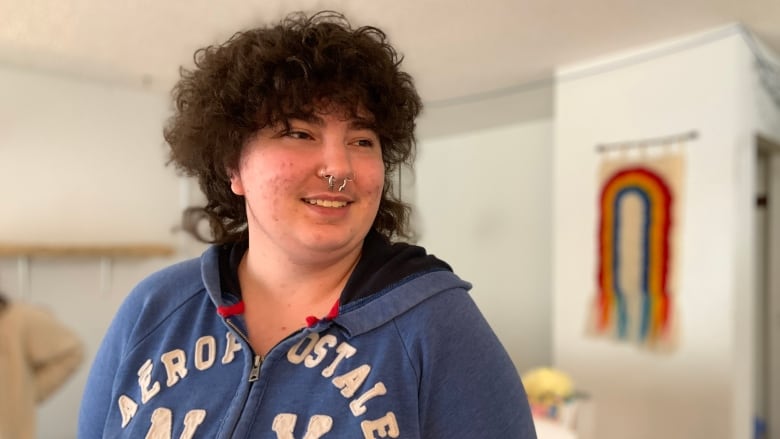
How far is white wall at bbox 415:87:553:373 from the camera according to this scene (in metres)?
2.47

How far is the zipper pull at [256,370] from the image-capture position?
0.57 m

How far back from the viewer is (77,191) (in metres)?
2.26

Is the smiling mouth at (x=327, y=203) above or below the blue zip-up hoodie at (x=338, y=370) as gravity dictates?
above

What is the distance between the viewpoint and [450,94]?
97.6 inches

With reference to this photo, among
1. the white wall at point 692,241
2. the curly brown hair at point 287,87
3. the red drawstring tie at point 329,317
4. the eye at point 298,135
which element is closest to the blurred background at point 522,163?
the white wall at point 692,241

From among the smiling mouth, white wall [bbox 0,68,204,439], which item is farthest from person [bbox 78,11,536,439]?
white wall [bbox 0,68,204,439]

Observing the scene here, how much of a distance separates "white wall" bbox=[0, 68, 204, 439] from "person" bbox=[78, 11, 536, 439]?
1.78 m

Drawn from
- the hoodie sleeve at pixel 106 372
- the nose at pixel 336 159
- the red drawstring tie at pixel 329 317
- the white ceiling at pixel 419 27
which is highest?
the white ceiling at pixel 419 27

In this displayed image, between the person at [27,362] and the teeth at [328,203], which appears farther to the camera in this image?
the person at [27,362]

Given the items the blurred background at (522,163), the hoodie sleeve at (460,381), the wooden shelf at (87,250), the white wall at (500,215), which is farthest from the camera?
the white wall at (500,215)

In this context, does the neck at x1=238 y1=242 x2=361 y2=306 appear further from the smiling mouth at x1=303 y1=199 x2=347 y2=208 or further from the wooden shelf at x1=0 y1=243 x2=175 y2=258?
the wooden shelf at x1=0 y1=243 x2=175 y2=258

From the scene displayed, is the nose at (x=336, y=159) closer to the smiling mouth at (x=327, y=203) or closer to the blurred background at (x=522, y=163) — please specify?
the smiling mouth at (x=327, y=203)

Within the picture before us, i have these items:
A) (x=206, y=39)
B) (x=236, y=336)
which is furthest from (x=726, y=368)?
(x=206, y=39)

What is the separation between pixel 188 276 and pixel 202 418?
0.19 metres
